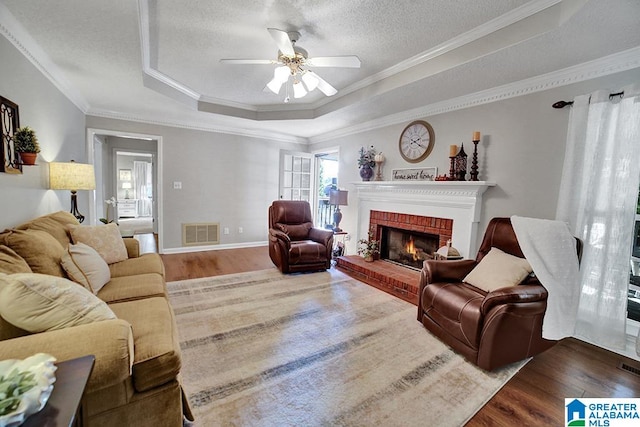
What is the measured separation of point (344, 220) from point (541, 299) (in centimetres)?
349

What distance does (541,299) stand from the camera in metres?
1.96

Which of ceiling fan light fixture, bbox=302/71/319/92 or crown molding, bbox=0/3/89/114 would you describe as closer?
crown molding, bbox=0/3/89/114

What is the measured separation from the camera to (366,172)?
4.47 metres

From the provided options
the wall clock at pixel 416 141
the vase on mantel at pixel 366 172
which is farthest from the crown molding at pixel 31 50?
the wall clock at pixel 416 141

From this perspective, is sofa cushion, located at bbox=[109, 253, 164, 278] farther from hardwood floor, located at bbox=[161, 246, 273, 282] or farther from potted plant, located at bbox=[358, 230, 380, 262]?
potted plant, located at bbox=[358, 230, 380, 262]

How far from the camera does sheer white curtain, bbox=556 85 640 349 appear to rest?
2111 mm

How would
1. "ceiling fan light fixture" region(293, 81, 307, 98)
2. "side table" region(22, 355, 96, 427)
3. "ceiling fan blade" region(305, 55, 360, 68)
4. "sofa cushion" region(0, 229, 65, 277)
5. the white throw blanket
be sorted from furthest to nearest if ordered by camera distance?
"ceiling fan light fixture" region(293, 81, 307, 98), "ceiling fan blade" region(305, 55, 360, 68), the white throw blanket, "sofa cushion" region(0, 229, 65, 277), "side table" region(22, 355, 96, 427)

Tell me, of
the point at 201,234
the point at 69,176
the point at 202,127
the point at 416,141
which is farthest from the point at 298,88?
the point at 201,234

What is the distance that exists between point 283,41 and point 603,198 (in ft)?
9.42

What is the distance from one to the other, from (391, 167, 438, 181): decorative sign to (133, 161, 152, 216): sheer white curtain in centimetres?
936

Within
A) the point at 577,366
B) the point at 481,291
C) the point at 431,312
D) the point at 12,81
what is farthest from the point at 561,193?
the point at 12,81

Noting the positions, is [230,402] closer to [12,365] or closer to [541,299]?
[12,365]

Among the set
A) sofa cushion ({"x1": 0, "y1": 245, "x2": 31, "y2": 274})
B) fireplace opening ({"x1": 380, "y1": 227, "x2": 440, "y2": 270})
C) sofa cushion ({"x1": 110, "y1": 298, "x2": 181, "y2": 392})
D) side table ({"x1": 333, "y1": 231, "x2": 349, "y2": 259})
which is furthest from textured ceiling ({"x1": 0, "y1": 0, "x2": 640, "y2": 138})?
side table ({"x1": 333, "y1": 231, "x2": 349, "y2": 259})

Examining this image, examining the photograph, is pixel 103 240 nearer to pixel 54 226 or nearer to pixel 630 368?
pixel 54 226
